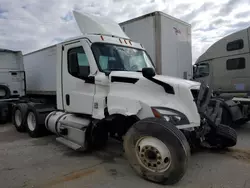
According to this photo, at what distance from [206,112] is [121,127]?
1.72m

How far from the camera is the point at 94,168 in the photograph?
4.30m

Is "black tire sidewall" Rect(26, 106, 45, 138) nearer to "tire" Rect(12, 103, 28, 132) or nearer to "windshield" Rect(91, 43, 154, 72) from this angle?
"tire" Rect(12, 103, 28, 132)

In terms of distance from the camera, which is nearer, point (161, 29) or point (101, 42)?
point (101, 42)

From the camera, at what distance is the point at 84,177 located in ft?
12.7

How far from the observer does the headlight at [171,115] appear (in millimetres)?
3682

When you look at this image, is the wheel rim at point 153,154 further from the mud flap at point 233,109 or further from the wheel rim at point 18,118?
the wheel rim at point 18,118

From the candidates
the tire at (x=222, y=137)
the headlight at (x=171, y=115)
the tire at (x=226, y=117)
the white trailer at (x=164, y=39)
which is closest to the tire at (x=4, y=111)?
the white trailer at (x=164, y=39)

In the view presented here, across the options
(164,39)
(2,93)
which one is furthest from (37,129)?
(164,39)

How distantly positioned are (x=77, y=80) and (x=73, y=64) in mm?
417

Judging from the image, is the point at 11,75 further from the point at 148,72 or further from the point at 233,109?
the point at 233,109

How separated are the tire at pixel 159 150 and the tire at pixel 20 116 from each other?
4.88 metres

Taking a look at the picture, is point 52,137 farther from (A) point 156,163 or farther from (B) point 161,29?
(B) point 161,29

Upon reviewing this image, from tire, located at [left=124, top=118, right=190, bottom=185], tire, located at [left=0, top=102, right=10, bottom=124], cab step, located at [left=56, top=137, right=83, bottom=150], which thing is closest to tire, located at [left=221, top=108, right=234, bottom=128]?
tire, located at [left=124, top=118, right=190, bottom=185]

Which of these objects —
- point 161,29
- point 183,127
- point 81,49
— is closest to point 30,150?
point 81,49
